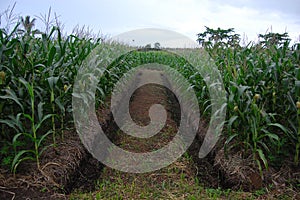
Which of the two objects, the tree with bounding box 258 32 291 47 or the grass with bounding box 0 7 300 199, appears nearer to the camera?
the grass with bounding box 0 7 300 199

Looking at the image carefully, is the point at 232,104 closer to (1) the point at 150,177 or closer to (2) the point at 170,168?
(2) the point at 170,168

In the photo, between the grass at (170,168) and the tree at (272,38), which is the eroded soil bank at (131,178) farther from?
the tree at (272,38)

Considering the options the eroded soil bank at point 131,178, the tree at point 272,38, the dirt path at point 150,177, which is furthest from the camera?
the tree at point 272,38

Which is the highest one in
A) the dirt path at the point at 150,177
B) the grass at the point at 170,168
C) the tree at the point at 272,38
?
the tree at the point at 272,38

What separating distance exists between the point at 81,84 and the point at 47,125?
1.84ft

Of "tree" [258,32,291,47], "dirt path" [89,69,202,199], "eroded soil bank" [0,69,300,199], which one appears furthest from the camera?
"tree" [258,32,291,47]

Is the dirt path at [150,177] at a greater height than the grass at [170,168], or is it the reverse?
the grass at [170,168]

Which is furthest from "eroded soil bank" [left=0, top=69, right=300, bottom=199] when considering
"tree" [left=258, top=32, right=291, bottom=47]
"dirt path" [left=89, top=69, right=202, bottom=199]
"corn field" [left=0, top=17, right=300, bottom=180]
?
"tree" [left=258, top=32, right=291, bottom=47]

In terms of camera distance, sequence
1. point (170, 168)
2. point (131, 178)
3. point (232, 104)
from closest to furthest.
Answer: point (232, 104), point (131, 178), point (170, 168)

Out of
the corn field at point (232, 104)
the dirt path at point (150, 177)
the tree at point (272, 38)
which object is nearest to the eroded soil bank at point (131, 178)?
the dirt path at point (150, 177)

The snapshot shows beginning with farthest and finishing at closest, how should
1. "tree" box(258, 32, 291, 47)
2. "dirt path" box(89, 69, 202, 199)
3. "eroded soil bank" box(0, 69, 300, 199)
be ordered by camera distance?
"tree" box(258, 32, 291, 47), "dirt path" box(89, 69, 202, 199), "eroded soil bank" box(0, 69, 300, 199)

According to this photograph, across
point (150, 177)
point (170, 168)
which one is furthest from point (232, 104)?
point (150, 177)

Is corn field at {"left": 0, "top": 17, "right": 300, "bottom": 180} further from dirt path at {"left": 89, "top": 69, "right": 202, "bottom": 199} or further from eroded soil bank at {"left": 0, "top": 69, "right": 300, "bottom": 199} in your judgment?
dirt path at {"left": 89, "top": 69, "right": 202, "bottom": 199}

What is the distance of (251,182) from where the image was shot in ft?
7.32
